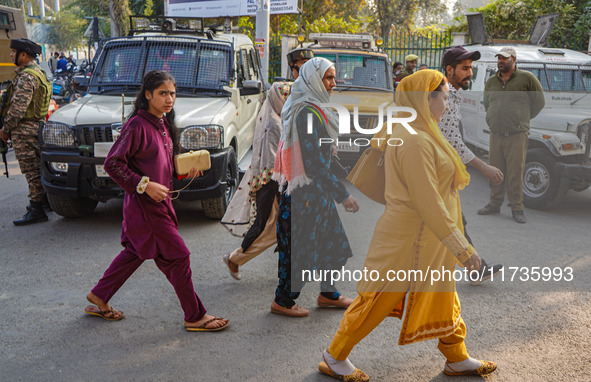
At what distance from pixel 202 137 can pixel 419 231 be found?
349cm

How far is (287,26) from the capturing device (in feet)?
67.8

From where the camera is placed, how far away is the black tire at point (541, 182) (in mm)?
6953

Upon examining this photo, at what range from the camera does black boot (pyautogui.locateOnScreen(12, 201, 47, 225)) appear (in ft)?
21.2

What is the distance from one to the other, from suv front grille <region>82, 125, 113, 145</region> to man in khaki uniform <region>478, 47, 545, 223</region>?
162 inches

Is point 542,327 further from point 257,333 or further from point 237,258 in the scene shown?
point 237,258

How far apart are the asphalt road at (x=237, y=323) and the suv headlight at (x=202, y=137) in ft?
3.21

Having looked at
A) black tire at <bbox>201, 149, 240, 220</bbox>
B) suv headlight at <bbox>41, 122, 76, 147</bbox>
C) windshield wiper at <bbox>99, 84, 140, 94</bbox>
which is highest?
windshield wiper at <bbox>99, 84, 140, 94</bbox>

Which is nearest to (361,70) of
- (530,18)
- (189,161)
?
(189,161)

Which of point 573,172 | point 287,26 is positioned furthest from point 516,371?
Answer: point 287,26

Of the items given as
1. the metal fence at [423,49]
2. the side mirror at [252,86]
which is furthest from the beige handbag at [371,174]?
the metal fence at [423,49]

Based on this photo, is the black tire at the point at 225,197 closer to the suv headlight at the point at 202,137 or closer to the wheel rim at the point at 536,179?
the suv headlight at the point at 202,137

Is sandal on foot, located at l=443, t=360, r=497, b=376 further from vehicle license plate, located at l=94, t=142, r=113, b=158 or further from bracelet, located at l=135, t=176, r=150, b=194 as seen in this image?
vehicle license plate, located at l=94, t=142, r=113, b=158

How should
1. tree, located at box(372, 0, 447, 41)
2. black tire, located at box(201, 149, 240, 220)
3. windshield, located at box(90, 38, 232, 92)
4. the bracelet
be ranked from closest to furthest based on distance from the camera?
the bracelet, black tire, located at box(201, 149, 240, 220), windshield, located at box(90, 38, 232, 92), tree, located at box(372, 0, 447, 41)

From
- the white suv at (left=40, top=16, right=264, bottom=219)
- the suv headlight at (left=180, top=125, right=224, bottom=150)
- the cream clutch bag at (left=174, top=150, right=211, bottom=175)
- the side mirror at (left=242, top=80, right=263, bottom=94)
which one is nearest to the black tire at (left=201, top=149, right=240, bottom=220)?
the white suv at (left=40, top=16, right=264, bottom=219)
